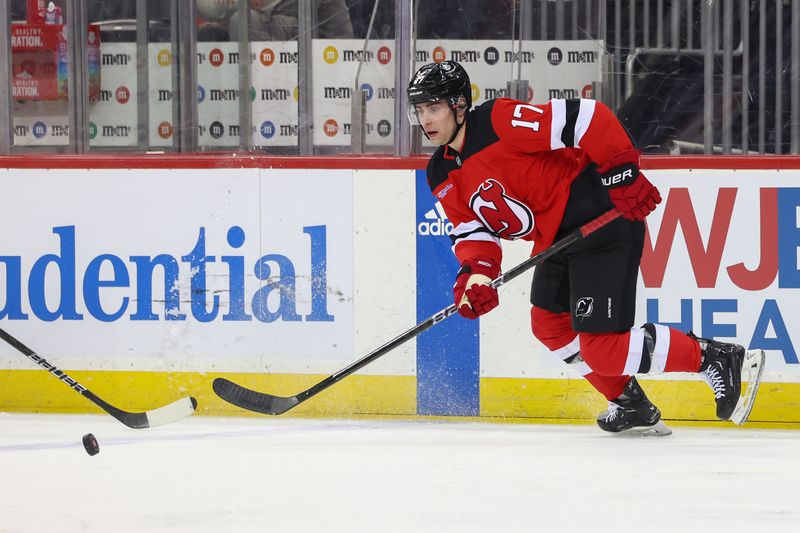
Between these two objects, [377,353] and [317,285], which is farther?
[317,285]

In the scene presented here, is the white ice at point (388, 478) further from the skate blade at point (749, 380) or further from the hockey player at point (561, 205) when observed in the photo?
the hockey player at point (561, 205)

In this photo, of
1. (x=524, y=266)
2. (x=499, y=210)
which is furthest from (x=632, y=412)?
(x=499, y=210)

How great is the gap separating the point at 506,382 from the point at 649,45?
1215 millimetres

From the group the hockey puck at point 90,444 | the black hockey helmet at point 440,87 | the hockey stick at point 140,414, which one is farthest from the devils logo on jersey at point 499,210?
the hockey puck at point 90,444

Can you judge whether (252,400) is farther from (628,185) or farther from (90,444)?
(628,185)

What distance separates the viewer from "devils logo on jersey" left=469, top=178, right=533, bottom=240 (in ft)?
9.67

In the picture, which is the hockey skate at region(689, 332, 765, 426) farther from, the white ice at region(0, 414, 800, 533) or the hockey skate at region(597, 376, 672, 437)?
the hockey skate at region(597, 376, 672, 437)

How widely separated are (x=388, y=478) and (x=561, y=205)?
0.91m

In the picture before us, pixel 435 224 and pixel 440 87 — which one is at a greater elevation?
pixel 440 87

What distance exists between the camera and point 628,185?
111 inches

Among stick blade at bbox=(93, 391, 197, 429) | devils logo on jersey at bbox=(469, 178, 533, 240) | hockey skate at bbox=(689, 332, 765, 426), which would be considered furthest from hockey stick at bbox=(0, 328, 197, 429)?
hockey skate at bbox=(689, 332, 765, 426)

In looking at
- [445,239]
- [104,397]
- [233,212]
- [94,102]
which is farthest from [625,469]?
[94,102]

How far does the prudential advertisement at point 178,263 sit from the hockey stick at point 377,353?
16.4 inches

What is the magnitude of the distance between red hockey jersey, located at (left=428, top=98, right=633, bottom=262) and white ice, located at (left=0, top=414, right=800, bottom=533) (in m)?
0.62
